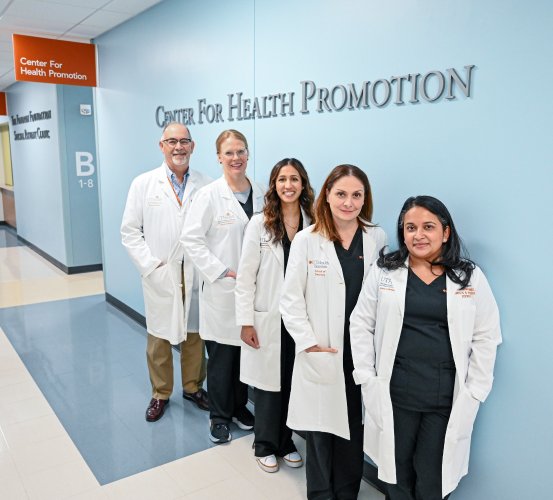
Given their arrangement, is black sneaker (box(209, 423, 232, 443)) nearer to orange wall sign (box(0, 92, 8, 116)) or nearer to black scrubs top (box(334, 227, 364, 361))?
black scrubs top (box(334, 227, 364, 361))

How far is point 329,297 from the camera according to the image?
2.07 metres

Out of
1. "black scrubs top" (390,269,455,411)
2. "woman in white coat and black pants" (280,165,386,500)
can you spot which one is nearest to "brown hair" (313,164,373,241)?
"woman in white coat and black pants" (280,165,386,500)

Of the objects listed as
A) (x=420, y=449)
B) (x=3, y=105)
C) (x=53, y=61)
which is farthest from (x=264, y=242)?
(x=3, y=105)

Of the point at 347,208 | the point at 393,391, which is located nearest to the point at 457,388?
the point at 393,391

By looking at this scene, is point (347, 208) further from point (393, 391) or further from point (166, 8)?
point (166, 8)

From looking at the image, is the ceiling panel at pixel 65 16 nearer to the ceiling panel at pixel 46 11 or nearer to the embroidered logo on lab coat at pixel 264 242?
the ceiling panel at pixel 46 11

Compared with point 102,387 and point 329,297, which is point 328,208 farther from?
point 102,387

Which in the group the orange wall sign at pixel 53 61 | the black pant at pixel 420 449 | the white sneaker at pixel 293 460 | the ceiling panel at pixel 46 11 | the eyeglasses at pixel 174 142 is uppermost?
the ceiling panel at pixel 46 11

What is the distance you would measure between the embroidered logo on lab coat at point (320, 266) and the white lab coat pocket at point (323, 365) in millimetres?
320

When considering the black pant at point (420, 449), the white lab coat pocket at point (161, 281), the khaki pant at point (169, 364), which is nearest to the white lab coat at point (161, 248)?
the white lab coat pocket at point (161, 281)

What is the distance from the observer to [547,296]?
5.69 feet

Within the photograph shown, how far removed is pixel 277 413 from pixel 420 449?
32.6 inches

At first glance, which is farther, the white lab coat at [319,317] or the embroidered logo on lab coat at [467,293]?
the white lab coat at [319,317]

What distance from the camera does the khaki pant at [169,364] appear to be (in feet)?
10.1
